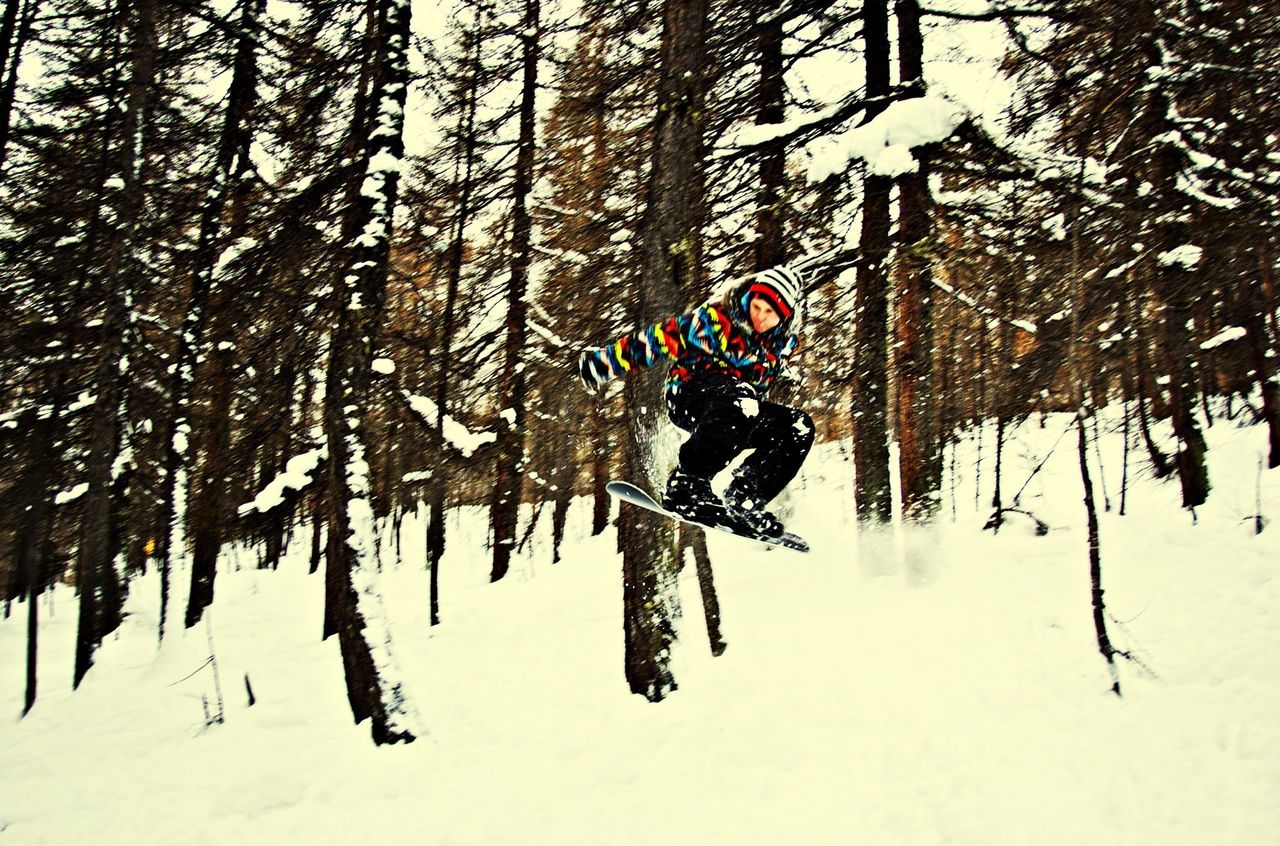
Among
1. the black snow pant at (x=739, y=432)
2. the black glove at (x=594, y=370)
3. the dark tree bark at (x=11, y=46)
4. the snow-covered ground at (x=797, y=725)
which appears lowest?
the snow-covered ground at (x=797, y=725)

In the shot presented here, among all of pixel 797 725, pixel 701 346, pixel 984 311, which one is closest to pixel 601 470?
pixel 984 311

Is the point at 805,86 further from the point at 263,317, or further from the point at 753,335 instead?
the point at 263,317

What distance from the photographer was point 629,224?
7.29 meters

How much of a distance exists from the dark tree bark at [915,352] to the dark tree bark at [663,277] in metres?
2.81

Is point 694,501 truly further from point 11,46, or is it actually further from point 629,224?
point 11,46

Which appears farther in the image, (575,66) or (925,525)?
(575,66)

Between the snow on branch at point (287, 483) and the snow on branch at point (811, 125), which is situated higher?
the snow on branch at point (811, 125)

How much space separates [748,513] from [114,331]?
8.90 metres

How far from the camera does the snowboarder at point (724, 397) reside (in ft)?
13.6

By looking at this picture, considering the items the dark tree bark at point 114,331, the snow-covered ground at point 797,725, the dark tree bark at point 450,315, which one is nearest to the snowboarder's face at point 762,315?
the snow-covered ground at point 797,725

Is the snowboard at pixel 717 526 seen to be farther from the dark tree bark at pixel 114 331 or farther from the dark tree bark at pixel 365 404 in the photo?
the dark tree bark at pixel 114 331

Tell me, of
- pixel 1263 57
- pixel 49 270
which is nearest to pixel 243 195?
pixel 49 270

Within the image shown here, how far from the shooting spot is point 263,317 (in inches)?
297

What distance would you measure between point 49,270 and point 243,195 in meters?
2.91
